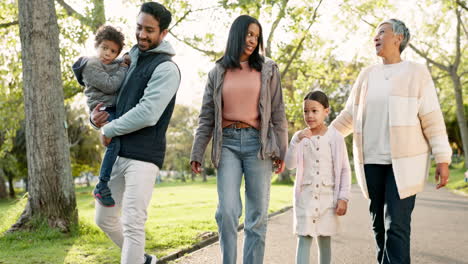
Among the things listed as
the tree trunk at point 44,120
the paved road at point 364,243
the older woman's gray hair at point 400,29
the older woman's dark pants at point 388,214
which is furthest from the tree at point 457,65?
the older woman's dark pants at point 388,214

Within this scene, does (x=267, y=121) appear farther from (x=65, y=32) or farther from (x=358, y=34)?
(x=358, y=34)

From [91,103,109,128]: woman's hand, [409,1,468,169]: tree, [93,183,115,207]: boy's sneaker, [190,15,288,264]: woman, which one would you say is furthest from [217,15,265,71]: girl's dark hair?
[409,1,468,169]: tree

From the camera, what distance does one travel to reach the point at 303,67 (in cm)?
2142

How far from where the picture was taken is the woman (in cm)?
444

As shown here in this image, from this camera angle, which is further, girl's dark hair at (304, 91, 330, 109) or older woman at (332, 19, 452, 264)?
girl's dark hair at (304, 91, 330, 109)

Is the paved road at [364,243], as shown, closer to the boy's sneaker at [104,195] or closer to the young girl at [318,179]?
the young girl at [318,179]

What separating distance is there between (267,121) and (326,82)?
71.1 feet

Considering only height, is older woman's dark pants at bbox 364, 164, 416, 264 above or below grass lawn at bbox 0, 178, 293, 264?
above

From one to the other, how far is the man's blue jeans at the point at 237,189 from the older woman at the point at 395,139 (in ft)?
2.87

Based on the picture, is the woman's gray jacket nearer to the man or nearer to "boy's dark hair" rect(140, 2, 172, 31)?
the man

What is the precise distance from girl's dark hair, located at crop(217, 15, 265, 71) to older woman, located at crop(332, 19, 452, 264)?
3.13 feet

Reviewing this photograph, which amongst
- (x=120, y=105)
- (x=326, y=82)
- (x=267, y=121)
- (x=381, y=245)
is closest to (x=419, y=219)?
(x=381, y=245)

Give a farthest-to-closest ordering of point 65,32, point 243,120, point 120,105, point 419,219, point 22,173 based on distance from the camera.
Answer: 1. point 22,173
2. point 65,32
3. point 419,219
4. point 243,120
5. point 120,105

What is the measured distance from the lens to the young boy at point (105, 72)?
414cm
